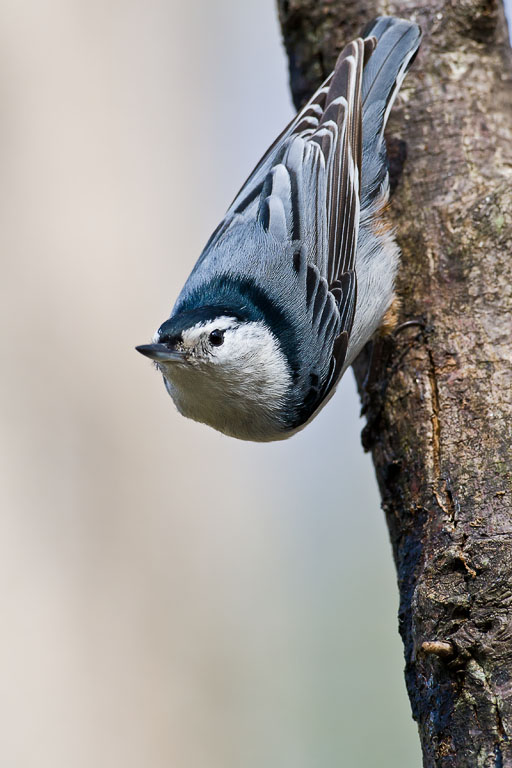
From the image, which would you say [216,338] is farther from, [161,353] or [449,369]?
[449,369]

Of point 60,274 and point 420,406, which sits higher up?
point 60,274

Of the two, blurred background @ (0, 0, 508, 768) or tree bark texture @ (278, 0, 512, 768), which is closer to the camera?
tree bark texture @ (278, 0, 512, 768)

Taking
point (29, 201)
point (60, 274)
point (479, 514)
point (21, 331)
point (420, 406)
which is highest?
point (29, 201)

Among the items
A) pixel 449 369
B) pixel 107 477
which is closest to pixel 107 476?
pixel 107 477

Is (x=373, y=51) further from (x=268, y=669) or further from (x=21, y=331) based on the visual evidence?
(x=268, y=669)

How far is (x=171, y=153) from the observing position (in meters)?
4.38

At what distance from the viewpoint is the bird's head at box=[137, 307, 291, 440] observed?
2191 mm

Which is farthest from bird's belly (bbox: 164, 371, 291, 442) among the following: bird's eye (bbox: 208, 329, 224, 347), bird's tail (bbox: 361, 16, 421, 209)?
bird's tail (bbox: 361, 16, 421, 209)

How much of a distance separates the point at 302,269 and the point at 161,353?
0.60m

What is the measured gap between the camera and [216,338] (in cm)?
224

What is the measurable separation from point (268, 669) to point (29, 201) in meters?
2.74

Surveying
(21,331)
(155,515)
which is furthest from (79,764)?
(21,331)

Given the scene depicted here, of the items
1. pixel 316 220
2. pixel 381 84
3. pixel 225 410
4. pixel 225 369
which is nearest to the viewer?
pixel 225 369

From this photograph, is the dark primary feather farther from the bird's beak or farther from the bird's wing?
the bird's beak
